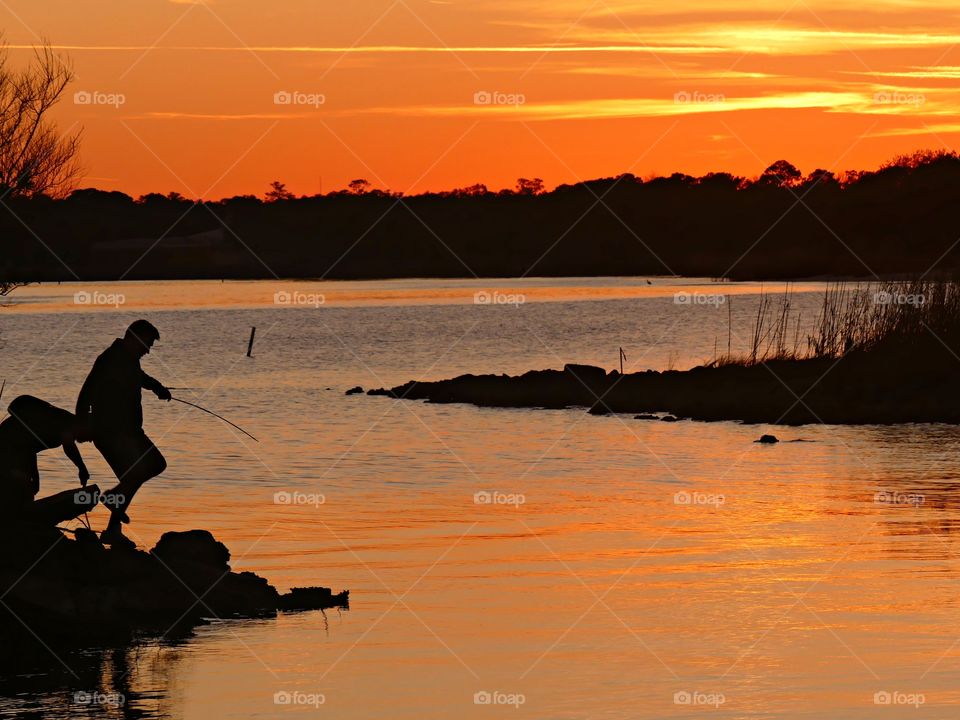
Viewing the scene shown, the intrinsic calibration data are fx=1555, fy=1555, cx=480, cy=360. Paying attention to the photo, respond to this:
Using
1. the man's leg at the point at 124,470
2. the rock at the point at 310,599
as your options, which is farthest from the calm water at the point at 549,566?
the man's leg at the point at 124,470

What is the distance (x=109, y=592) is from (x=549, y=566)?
5.78m

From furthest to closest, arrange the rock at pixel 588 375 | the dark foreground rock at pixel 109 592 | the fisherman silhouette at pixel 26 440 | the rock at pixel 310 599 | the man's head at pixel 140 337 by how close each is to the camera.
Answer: the rock at pixel 588 375, the rock at pixel 310 599, the man's head at pixel 140 337, the dark foreground rock at pixel 109 592, the fisherman silhouette at pixel 26 440

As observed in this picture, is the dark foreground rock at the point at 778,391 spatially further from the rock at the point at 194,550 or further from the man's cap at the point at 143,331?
the man's cap at the point at 143,331

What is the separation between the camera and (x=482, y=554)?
19.9 m

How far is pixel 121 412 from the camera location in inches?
618

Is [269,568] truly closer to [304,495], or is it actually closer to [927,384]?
[304,495]

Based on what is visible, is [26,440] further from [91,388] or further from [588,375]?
[588,375]

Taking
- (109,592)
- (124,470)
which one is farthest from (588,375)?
(109,592)

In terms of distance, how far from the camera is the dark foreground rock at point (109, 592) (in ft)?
48.4

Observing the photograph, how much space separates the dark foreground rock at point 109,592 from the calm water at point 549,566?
0.44 m

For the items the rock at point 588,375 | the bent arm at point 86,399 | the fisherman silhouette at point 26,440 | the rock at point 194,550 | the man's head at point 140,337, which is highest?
the rock at point 588,375

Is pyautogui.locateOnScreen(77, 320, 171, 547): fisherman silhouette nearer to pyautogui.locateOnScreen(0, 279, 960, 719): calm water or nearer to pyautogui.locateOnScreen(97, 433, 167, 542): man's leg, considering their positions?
pyautogui.locateOnScreen(97, 433, 167, 542): man's leg

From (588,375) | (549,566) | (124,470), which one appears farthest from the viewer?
(588,375)

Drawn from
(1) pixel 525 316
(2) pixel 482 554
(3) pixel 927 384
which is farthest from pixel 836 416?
(1) pixel 525 316
